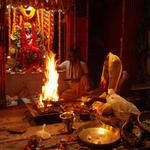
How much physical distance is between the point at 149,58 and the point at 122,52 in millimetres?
1282

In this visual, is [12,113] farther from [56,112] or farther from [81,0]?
[81,0]

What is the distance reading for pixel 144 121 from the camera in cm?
638

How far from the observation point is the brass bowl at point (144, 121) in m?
6.07

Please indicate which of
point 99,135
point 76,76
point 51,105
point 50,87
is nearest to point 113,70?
point 50,87

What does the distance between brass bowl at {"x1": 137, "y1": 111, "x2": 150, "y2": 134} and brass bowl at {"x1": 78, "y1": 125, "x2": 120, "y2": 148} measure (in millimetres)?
503

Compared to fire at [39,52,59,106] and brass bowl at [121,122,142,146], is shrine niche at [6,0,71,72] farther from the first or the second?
brass bowl at [121,122,142,146]

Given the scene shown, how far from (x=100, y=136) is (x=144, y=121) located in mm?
1056

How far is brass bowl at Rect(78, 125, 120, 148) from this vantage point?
5.61 metres

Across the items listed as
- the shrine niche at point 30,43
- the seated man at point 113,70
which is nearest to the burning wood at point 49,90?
the seated man at point 113,70

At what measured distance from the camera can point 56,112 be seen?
23.0 feet

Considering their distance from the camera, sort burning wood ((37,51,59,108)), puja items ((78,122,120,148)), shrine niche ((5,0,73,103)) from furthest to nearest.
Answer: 1. shrine niche ((5,0,73,103))
2. burning wood ((37,51,59,108))
3. puja items ((78,122,120,148))

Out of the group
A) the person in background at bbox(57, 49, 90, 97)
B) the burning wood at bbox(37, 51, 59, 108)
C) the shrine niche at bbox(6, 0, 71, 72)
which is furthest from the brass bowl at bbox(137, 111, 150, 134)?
the shrine niche at bbox(6, 0, 71, 72)

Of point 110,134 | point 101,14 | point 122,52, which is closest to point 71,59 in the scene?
point 122,52

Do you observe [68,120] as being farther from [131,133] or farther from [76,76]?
[76,76]
